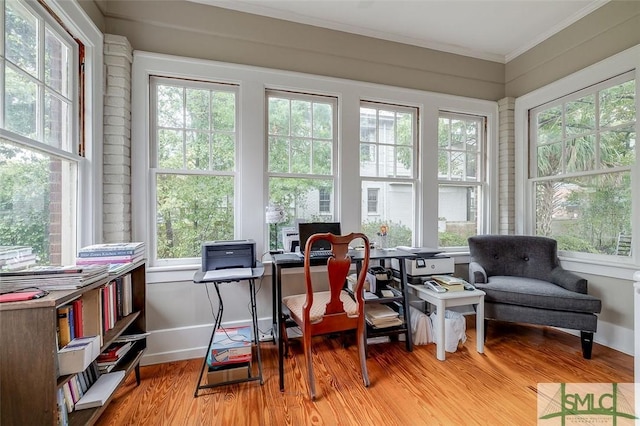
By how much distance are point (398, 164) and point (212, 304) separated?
233cm

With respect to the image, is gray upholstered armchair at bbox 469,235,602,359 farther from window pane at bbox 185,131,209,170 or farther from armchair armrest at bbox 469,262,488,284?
window pane at bbox 185,131,209,170

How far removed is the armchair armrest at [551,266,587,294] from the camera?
7.40 feet

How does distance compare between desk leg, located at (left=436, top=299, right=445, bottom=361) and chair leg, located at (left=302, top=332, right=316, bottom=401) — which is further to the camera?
desk leg, located at (left=436, top=299, right=445, bottom=361)

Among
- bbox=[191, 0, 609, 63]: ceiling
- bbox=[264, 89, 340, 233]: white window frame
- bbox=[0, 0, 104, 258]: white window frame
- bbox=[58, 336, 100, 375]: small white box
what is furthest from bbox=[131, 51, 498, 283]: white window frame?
bbox=[58, 336, 100, 375]: small white box

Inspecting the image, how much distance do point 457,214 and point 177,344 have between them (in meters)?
3.16

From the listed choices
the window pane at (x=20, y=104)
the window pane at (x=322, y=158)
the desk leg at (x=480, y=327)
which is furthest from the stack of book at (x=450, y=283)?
the window pane at (x=20, y=104)

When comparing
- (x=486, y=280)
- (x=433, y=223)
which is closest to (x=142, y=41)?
(x=433, y=223)

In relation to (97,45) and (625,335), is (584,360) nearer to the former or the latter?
(625,335)

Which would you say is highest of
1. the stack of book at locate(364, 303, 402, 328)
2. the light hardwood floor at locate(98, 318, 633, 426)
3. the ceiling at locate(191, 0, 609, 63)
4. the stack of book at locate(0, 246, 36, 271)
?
the ceiling at locate(191, 0, 609, 63)

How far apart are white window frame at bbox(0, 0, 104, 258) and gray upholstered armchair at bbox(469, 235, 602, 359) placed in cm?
322

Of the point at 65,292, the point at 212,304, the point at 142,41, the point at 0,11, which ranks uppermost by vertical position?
the point at 142,41

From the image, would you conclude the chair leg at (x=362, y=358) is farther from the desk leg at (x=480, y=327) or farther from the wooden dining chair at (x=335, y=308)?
the desk leg at (x=480, y=327)

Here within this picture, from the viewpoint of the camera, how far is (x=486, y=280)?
2.56 metres

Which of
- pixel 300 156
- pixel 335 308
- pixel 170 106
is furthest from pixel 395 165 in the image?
pixel 170 106
